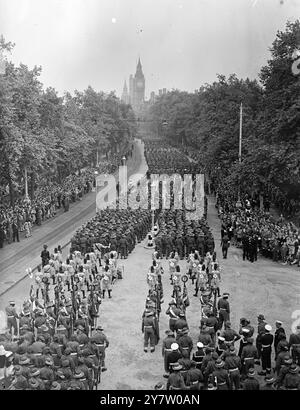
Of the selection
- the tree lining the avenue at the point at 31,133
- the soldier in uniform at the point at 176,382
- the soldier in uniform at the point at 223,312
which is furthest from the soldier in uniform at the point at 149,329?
the tree lining the avenue at the point at 31,133

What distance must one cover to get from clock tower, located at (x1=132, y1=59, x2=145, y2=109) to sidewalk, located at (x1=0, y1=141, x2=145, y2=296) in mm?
134747

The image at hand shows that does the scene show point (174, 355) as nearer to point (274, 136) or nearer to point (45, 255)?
point (45, 255)

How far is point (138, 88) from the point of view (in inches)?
6900

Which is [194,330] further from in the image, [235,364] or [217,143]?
[217,143]

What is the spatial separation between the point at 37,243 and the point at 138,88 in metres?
155

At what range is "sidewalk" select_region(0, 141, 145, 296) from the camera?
2134 cm

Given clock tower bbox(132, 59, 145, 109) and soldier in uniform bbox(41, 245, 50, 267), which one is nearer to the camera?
soldier in uniform bbox(41, 245, 50, 267)

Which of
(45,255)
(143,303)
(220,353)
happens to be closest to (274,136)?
(45,255)

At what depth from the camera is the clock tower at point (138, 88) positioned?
560ft

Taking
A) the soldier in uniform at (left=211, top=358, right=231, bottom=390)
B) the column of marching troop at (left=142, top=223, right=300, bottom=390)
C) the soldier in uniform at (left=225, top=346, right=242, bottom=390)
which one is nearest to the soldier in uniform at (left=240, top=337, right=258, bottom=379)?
the column of marching troop at (left=142, top=223, right=300, bottom=390)

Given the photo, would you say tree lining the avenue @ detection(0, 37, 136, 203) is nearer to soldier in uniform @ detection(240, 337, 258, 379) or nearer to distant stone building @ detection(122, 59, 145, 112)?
soldier in uniform @ detection(240, 337, 258, 379)

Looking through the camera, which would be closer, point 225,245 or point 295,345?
point 295,345
